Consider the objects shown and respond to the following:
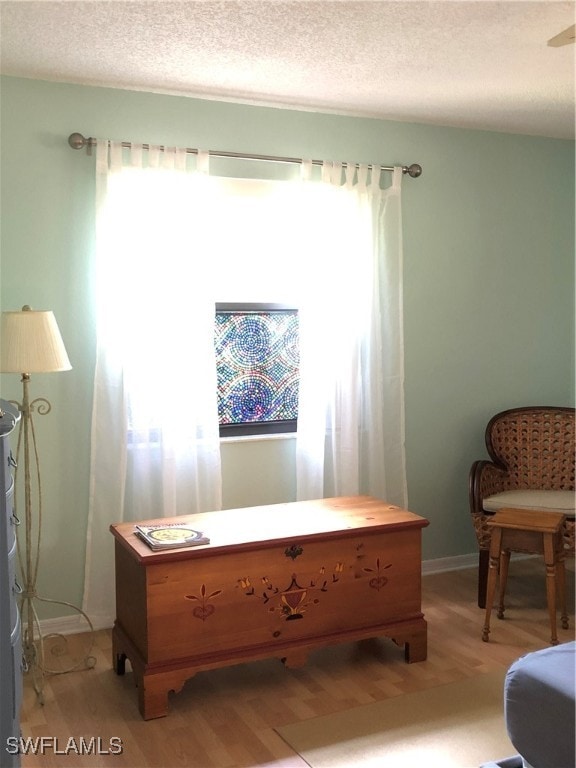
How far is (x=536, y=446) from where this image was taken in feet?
14.7

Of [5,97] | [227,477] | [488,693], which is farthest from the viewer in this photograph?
[227,477]

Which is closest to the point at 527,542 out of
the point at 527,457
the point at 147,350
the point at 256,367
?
the point at 527,457

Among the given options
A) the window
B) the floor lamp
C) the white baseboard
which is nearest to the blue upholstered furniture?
the floor lamp

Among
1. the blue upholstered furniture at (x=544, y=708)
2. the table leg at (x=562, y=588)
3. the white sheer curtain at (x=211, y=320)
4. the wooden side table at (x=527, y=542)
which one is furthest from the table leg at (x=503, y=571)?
the blue upholstered furniture at (x=544, y=708)

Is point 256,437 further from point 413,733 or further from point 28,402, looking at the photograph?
point 413,733

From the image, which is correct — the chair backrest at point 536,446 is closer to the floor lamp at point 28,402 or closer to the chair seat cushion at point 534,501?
the chair seat cushion at point 534,501

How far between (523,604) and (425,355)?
4.50ft

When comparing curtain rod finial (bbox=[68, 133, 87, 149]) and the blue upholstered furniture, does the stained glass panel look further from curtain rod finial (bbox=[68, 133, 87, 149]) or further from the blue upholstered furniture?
the blue upholstered furniture

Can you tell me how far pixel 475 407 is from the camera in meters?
4.71

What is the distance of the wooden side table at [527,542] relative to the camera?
360cm

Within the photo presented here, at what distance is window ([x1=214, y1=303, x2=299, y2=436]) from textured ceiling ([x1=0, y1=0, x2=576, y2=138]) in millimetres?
1037

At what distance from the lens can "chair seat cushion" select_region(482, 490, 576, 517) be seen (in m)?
4.03

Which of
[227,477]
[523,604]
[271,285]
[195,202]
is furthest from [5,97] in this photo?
[523,604]

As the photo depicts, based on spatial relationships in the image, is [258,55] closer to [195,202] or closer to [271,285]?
[195,202]
